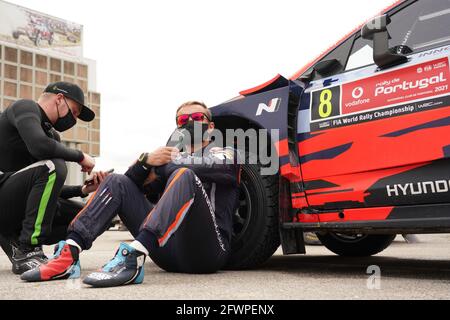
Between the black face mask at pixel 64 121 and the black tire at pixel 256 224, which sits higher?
the black face mask at pixel 64 121

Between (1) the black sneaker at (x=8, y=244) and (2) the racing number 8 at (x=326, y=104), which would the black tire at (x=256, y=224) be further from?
(1) the black sneaker at (x=8, y=244)

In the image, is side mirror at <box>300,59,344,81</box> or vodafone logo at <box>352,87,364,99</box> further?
side mirror at <box>300,59,344,81</box>

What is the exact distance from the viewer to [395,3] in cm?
301

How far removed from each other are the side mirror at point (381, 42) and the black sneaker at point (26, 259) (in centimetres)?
208

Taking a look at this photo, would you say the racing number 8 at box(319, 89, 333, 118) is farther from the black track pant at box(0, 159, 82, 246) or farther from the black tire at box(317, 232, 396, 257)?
the black tire at box(317, 232, 396, 257)

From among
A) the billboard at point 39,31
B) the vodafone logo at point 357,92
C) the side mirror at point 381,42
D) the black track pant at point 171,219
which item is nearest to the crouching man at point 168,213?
the black track pant at point 171,219

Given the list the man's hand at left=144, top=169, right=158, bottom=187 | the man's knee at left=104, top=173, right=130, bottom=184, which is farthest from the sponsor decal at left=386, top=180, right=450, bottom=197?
the man's knee at left=104, top=173, right=130, bottom=184

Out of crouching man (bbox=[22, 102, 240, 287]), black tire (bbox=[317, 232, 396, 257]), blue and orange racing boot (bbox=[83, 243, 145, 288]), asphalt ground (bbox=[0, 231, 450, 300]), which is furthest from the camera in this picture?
black tire (bbox=[317, 232, 396, 257])

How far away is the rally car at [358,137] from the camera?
2.59 m

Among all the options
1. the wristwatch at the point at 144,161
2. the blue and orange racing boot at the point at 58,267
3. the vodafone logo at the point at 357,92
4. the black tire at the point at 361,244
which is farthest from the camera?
the black tire at the point at 361,244

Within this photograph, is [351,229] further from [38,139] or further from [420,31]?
[38,139]

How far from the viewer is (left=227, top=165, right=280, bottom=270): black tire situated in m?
3.09
